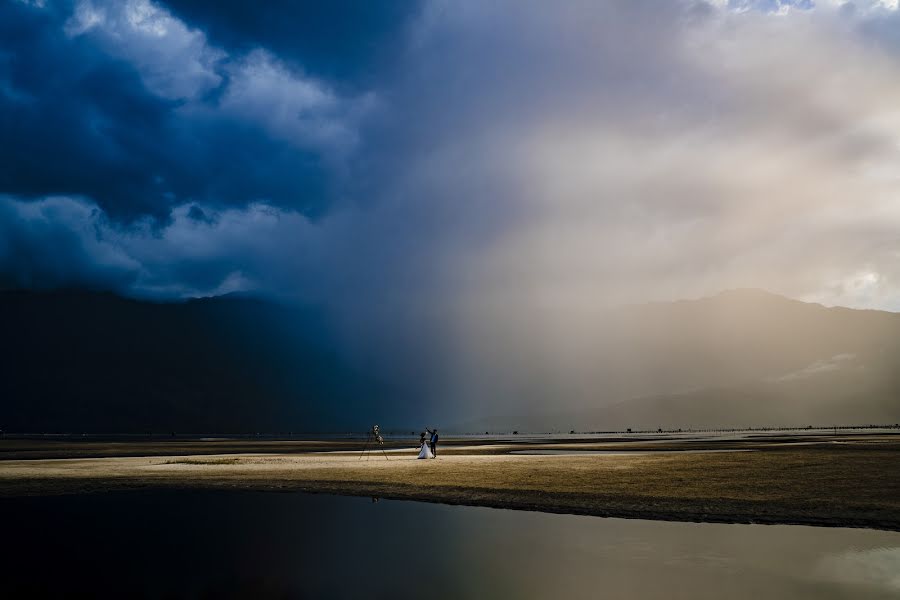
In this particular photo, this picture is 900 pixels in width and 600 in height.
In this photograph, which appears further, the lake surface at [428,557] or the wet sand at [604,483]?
the wet sand at [604,483]

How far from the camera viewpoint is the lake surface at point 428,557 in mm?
15711

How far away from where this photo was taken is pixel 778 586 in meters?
15.4

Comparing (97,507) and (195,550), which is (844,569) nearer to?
(195,550)

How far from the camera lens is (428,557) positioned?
19.2 meters

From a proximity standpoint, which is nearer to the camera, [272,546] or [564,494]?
[272,546]

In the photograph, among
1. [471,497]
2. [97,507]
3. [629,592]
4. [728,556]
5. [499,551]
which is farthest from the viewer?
[471,497]

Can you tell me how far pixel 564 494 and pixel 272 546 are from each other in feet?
53.9

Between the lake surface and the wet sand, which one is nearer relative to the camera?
the lake surface

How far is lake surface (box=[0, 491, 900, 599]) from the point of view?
15711mm

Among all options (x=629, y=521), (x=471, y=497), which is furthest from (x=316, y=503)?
(x=629, y=521)

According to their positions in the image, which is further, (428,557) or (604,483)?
(604,483)

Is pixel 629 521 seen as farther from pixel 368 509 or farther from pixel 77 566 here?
pixel 77 566

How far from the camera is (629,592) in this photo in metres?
15.1

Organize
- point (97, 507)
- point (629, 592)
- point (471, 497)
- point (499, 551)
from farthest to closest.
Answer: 1. point (471, 497)
2. point (97, 507)
3. point (499, 551)
4. point (629, 592)
